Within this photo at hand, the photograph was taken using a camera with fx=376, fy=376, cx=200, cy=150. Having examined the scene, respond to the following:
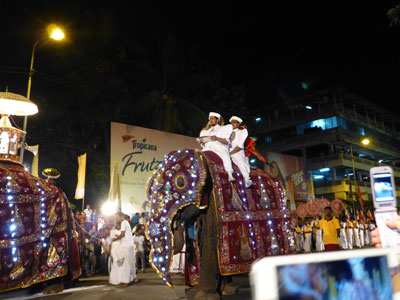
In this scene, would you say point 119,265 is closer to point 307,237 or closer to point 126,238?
point 126,238

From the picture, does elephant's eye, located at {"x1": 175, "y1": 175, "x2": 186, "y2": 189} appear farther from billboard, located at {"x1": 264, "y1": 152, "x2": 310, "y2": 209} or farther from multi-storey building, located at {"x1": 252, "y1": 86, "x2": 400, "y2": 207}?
multi-storey building, located at {"x1": 252, "y1": 86, "x2": 400, "y2": 207}

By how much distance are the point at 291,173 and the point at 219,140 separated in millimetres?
21474

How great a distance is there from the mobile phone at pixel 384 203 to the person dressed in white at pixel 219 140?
368cm

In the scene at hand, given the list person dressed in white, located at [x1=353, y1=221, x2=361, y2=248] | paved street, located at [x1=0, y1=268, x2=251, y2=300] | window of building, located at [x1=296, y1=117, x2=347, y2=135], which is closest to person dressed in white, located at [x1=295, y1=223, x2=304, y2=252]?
person dressed in white, located at [x1=353, y1=221, x2=361, y2=248]

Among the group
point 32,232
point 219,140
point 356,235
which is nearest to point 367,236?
point 356,235

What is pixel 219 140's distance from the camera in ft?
19.7

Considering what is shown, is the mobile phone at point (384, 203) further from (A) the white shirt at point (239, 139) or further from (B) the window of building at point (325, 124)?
(B) the window of building at point (325, 124)

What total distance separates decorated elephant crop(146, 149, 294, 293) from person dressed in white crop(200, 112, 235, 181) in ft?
0.31

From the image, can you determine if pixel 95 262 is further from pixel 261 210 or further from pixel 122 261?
pixel 261 210

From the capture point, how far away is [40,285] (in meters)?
7.46

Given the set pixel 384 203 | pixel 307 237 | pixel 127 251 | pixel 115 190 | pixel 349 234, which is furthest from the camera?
pixel 349 234

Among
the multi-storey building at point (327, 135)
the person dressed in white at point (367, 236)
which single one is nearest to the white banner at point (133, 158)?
the person dressed in white at point (367, 236)

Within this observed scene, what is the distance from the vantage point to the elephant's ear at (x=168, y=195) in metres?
5.12

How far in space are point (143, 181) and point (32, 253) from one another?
837cm
